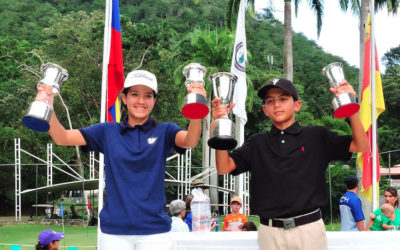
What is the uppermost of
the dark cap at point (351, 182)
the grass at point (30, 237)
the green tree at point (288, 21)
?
the green tree at point (288, 21)

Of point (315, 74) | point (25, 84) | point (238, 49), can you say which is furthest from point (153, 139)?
point (315, 74)

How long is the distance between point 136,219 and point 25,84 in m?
40.5

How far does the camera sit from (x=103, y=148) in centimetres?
383

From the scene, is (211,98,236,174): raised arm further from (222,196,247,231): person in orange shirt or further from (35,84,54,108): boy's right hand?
(222,196,247,231): person in orange shirt

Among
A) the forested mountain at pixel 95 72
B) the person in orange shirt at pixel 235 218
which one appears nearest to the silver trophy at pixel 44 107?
the person in orange shirt at pixel 235 218

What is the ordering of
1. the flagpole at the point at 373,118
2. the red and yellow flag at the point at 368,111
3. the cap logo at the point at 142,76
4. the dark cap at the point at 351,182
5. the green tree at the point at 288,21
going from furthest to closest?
the green tree at the point at 288,21, the red and yellow flag at the point at 368,111, the flagpole at the point at 373,118, the dark cap at the point at 351,182, the cap logo at the point at 142,76

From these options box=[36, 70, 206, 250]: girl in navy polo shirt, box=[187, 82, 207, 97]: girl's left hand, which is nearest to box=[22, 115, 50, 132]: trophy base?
box=[36, 70, 206, 250]: girl in navy polo shirt

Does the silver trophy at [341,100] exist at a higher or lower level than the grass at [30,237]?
higher

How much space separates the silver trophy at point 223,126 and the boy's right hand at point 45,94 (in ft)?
3.37

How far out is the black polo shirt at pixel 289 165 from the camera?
3.58 m

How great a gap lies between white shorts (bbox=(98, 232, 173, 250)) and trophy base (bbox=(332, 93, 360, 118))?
1355 mm

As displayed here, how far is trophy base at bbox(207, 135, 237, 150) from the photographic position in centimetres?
355

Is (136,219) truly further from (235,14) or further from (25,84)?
(25,84)

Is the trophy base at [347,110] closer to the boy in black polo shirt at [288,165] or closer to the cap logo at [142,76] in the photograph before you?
the boy in black polo shirt at [288,165]
